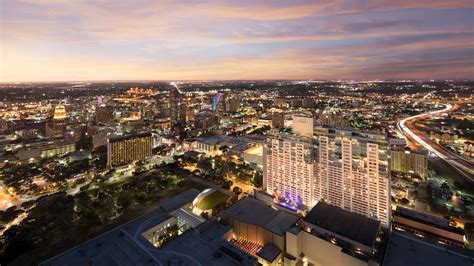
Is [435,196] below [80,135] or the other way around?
below

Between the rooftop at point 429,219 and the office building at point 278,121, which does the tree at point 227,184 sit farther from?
the office building at point 278,121

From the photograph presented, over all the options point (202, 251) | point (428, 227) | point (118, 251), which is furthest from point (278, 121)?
point (118, 251)

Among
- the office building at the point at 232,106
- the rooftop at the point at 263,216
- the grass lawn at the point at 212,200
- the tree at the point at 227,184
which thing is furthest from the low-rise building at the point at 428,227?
the office building at the point at 232,106

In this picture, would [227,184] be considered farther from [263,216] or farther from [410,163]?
[410,163]

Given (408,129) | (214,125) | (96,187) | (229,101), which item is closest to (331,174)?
(96,187)

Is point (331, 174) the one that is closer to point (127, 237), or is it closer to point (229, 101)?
point (127, 237)

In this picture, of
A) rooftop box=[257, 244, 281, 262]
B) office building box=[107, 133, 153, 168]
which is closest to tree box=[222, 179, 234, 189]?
rooftop box=[257, 244, 281, 262]
